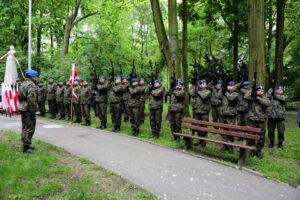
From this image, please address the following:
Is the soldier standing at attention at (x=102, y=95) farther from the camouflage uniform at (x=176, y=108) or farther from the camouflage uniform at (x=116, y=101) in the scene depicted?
the camouflage uniform at (x=176, y=108)

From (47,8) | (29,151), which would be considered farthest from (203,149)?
(47,8)

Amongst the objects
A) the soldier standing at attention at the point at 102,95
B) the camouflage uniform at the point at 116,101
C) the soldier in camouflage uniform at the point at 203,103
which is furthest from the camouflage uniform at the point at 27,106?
the soldier in camouflage uniform at the point at 203,103

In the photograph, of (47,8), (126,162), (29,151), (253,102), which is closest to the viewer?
(126,162)

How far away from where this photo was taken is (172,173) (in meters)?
4.72

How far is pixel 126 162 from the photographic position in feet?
17.6

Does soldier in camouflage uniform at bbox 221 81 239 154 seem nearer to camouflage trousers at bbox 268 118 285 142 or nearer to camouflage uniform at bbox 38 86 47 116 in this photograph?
camouflage trousers at bbox 268 118 285 142

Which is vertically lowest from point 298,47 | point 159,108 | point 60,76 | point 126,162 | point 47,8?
point 126,162

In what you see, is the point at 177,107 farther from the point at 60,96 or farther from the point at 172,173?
the point at 60,96

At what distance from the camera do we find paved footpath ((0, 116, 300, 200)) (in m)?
3.91

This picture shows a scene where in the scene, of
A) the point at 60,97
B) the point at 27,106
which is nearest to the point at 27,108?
the point at 27,106

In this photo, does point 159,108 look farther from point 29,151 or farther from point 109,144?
point 29,151

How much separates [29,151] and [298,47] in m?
24.2

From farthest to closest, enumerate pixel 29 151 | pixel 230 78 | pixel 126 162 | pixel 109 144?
1. pixel 230 78
2. pixel 109 144
3. pixel 29 151
4. pixel 126 162

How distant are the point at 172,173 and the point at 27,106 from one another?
159 inches
